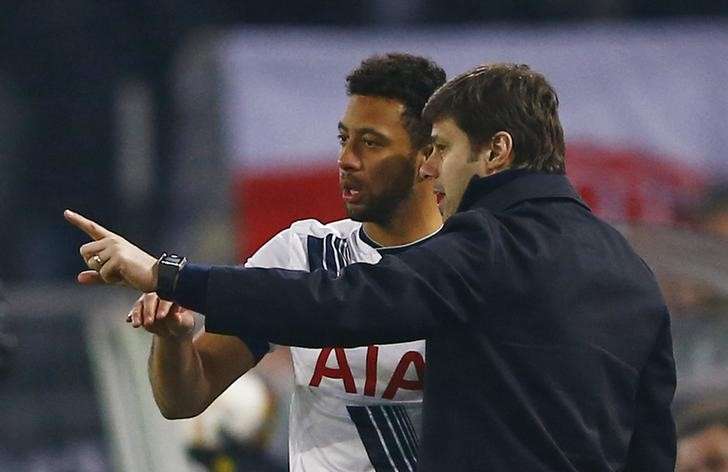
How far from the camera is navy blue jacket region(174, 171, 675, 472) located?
2.98 m

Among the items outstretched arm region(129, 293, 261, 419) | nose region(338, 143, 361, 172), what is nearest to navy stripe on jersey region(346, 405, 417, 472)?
outstretched arm region(129, 293, 261, 419)

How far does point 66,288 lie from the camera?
988cm

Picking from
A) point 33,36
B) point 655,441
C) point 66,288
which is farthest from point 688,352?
point 33,36

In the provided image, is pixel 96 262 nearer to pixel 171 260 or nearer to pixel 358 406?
pixel 171 260

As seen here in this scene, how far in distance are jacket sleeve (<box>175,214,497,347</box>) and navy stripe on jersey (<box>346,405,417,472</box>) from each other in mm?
714

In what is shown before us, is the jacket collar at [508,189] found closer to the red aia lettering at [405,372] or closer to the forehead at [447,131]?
the forehead at [447,131]

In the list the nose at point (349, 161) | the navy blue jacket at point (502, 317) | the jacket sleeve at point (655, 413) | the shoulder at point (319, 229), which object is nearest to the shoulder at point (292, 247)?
the shoulder at point (319, 229)

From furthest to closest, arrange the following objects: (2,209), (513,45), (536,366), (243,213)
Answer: (2,209)
(513,45)
(243,213)
(536,366)

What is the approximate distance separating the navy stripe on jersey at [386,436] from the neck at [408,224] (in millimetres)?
365

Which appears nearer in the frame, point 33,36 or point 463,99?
point 463,99

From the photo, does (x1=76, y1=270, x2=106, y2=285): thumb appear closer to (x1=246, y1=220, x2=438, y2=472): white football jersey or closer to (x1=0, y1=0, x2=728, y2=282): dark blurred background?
(x1=246, y1=220, x2=438, y2=472): white football jersey

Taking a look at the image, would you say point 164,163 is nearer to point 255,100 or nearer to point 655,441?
point 255,100

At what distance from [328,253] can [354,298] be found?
0.85 m

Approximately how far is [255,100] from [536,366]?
6922mm
